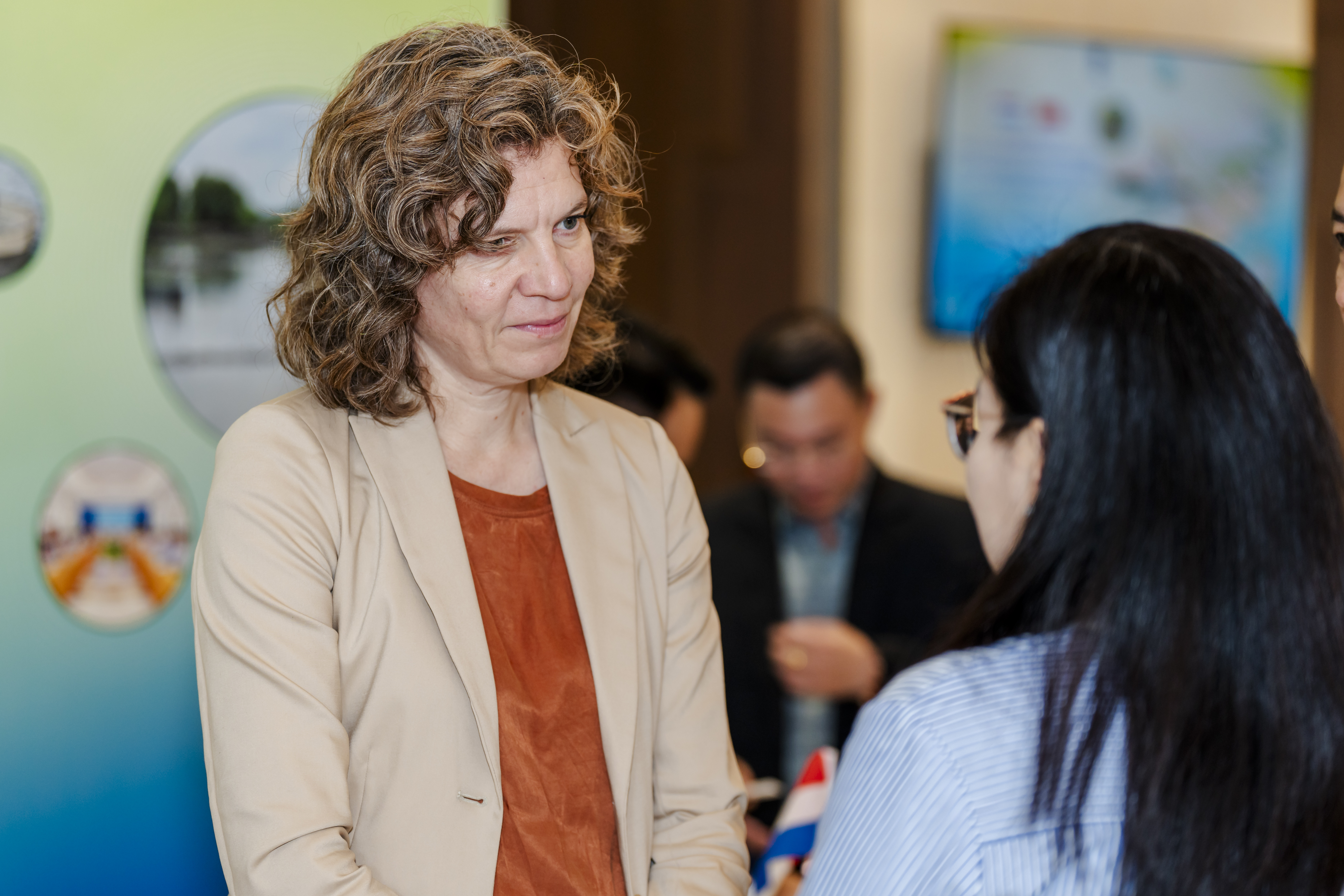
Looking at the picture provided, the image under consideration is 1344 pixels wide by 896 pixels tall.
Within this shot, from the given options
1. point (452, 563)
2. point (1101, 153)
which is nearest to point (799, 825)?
point (452, 563)

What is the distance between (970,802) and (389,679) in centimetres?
66

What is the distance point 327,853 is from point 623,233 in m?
0.87

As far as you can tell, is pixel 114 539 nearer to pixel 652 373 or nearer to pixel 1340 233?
pixel 652 373

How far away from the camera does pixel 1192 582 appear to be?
1038 mm

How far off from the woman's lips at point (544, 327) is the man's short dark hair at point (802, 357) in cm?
166

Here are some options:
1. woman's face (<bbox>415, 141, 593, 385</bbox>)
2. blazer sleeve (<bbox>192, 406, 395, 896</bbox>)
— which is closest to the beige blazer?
blazer sleeve (<bbox>192, 406, 395, 896</bbox>)

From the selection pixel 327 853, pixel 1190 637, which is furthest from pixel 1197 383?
pixel 327 853

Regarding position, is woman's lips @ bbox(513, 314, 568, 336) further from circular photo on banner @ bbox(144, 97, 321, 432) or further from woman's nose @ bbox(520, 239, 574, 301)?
circular photo on banner @ bbox(144, 97, 321, 432)

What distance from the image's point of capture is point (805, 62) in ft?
13.7

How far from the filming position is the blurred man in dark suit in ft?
10.0

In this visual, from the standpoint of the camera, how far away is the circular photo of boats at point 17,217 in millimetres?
2148

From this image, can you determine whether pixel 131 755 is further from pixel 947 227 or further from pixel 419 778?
pixel 947 227

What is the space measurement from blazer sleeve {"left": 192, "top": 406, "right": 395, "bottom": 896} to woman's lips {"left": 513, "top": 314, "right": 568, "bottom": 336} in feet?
1.00

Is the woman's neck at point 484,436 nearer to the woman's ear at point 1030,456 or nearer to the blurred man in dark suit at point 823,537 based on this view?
the woman's ear at point 1030,456
